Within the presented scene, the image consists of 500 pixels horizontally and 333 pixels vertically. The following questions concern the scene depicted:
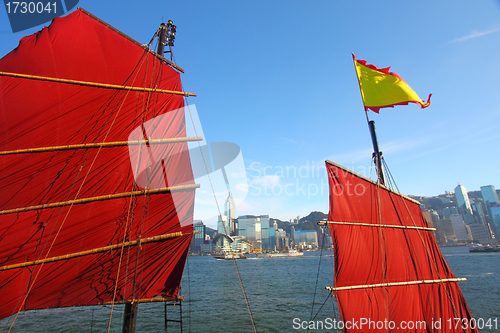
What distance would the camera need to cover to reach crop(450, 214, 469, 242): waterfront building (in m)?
184

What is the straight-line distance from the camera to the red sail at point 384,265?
11195 mm

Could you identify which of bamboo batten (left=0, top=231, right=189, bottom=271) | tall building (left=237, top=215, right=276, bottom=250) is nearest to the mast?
bamboo batten (left=0, top=231, right=189, bottom=271)

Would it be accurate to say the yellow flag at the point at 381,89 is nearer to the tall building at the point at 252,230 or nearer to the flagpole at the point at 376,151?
the flagpole at the point at 376,151

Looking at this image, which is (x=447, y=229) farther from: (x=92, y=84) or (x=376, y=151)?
(x=92, y=84)

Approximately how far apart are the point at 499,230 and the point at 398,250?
230 m

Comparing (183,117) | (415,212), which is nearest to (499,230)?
(415,212)

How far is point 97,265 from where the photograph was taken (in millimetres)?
7539

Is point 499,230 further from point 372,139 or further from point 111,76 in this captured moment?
point 111,76

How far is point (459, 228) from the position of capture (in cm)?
18838

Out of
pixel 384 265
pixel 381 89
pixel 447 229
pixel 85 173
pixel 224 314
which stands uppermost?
pixel 381 89

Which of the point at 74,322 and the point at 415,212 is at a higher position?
the point at 415,212

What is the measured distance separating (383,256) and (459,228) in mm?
230957

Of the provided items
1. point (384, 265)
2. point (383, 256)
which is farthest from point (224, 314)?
point (383, 256)

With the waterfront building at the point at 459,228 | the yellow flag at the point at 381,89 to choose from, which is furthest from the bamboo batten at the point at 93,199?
the waterfront building at the point at 459,228
